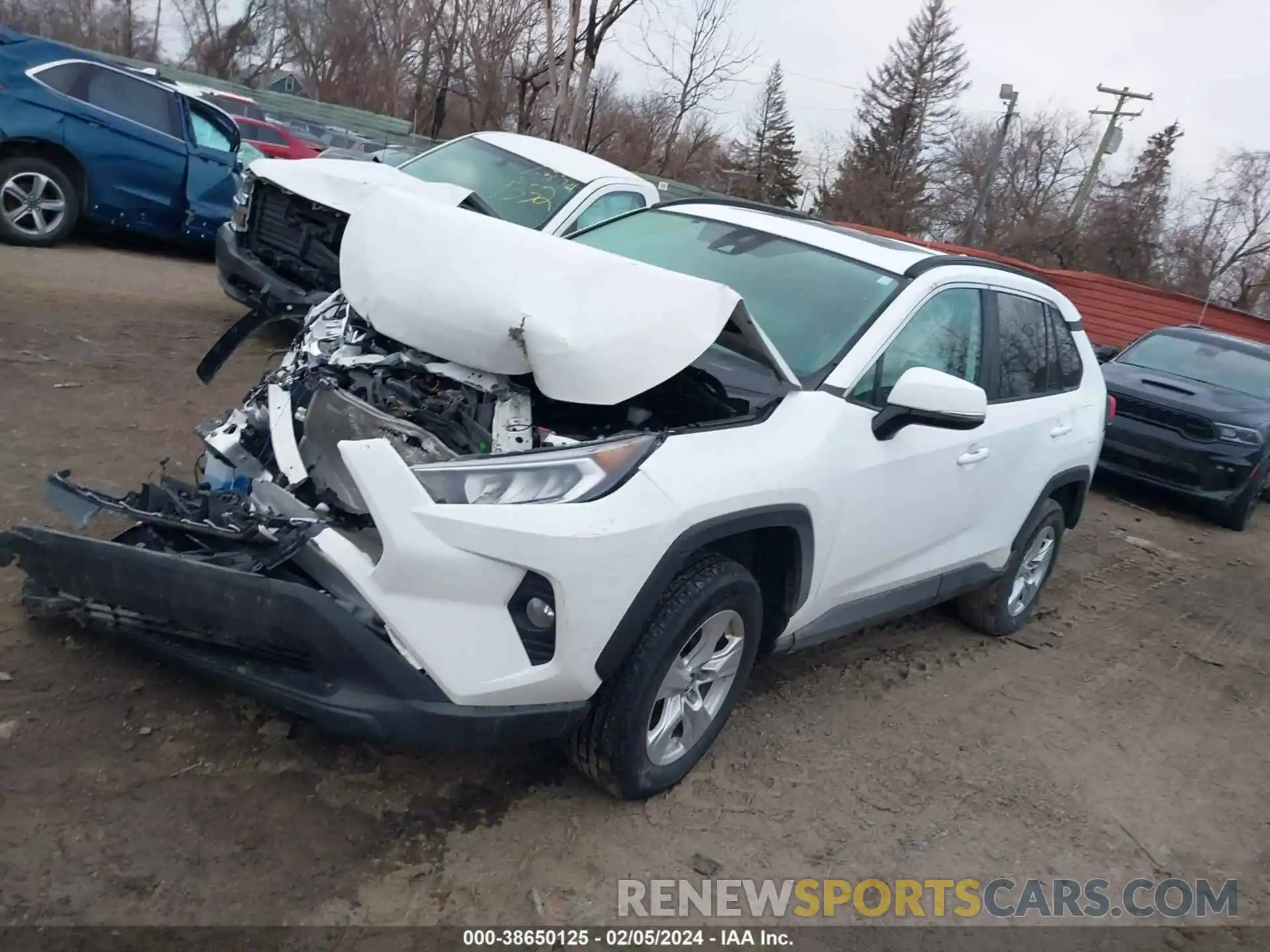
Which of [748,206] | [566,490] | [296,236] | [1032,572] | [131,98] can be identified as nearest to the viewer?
[566,490]

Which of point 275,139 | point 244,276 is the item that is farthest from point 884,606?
point 275,139

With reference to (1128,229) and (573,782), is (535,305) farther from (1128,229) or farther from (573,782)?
(1128,229)

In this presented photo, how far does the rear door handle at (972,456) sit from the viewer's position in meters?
4.11

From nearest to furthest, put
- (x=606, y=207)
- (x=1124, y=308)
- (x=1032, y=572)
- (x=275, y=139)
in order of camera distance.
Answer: (x=1032, y=572), (x=606, y=207), (x=275, y=139), (x=1124, y=308)

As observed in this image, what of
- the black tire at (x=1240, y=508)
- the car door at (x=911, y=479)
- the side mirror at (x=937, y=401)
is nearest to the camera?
the side mirror at (x=937, y=401)

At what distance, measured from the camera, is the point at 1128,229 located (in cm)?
3988

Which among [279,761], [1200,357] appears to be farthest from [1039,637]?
[1200,357]

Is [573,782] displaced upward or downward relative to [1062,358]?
downward

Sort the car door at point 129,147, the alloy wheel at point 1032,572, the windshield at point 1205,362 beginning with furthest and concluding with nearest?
the windshield at point 1205,362 < the car door at point 129,147 < the alloy wheel at point 1032,572

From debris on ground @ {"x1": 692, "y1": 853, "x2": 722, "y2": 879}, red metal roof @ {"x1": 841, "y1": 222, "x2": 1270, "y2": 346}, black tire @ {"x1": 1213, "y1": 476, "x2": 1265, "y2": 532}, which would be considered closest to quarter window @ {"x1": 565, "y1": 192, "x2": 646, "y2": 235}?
debris on ground @ {"x1": 692, "y1": 853, "x2": 722, "y2": 879}

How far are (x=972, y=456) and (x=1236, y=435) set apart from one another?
227 inches

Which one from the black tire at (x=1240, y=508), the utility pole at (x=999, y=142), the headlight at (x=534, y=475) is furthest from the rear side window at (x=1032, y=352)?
the utility pole at (x=999, y=142)

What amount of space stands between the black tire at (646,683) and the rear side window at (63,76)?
8613 millimetres

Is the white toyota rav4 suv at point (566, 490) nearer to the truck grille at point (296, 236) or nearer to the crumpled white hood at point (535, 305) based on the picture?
the crumpled white hood at point (535, 305)
